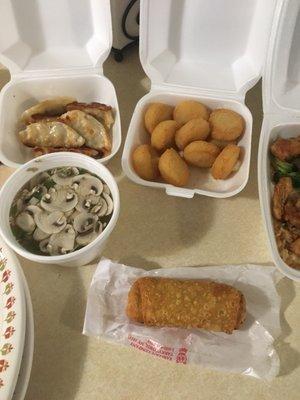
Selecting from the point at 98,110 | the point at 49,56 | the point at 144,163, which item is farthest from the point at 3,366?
the point at 49,56

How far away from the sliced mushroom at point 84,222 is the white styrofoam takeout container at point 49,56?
149 millimetres

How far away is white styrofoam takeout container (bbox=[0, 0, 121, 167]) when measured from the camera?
2.54 feet

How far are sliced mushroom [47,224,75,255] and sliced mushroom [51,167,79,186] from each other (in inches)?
3.4

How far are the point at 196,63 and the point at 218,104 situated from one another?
9cm

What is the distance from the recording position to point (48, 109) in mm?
826

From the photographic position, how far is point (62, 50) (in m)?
0.84

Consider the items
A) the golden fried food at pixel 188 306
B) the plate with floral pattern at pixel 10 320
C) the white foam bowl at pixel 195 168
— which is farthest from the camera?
the white foam bowl at pixel 195 168

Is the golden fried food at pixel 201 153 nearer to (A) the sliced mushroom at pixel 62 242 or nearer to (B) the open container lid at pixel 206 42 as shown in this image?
(B) the open container lid at pixel 206 42

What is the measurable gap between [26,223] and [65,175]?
0.34 ft

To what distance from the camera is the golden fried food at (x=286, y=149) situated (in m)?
0.74

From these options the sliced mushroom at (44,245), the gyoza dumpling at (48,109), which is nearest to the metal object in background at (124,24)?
the gyoza dumpling at (48,109)

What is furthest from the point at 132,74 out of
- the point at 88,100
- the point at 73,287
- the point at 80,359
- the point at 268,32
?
the point at 80,359

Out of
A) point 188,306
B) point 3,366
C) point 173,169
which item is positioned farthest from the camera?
point 173,169

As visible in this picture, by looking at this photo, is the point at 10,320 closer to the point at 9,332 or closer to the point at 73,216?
the point at 9,332
